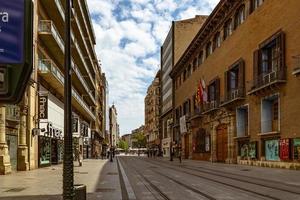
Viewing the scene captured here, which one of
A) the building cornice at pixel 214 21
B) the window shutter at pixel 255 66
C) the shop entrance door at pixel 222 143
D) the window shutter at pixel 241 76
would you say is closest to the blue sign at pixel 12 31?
the window shutter at pixel 255 66

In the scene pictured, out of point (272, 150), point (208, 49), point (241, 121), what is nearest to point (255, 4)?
point (241, 121)

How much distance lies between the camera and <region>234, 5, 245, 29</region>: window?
47.9 meters

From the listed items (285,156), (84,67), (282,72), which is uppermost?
(84,67)

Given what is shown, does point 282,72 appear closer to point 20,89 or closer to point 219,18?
point 219,18

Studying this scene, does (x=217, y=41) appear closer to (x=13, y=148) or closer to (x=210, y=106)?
(x=210, y=106)

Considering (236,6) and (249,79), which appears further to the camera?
(236,6)

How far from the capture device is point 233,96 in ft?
162

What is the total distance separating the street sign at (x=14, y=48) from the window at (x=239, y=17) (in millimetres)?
46639

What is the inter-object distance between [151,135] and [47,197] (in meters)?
150

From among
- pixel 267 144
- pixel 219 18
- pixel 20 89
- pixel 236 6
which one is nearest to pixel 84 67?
pixel 219 18

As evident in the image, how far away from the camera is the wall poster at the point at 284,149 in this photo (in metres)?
35.1

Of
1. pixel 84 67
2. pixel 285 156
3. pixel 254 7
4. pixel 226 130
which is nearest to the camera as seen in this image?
pixel 285 156

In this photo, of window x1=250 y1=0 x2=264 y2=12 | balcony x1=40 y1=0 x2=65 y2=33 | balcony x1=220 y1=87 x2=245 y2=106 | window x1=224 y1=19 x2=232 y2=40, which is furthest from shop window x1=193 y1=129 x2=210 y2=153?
balcony x1=40 y1=0 x2=65 y2=33

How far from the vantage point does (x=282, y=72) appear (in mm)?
36438
